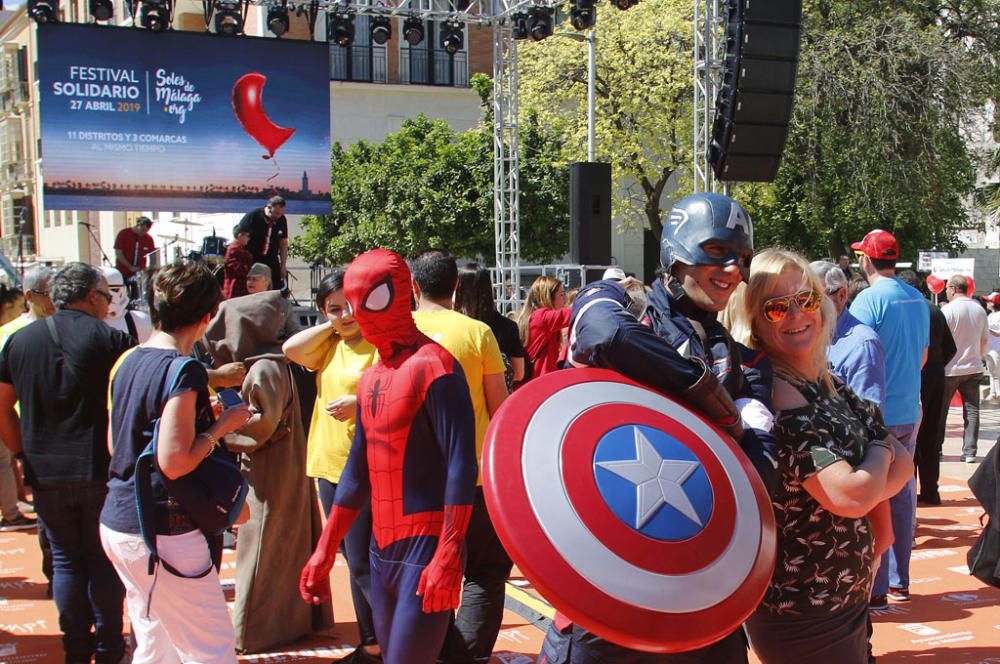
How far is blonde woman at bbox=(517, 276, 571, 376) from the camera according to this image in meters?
6.92

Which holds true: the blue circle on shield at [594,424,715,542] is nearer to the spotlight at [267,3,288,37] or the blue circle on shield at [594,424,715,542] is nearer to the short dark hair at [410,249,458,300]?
the short dark hair at [410,249,458,300]

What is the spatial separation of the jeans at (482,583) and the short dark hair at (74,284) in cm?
199

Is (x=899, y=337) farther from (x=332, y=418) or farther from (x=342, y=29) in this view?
(x=342, y=29)

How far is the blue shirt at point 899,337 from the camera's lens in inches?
220

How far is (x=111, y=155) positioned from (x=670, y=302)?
16.9 meters

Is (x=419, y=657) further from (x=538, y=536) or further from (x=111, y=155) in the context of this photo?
(x=111, y=155)

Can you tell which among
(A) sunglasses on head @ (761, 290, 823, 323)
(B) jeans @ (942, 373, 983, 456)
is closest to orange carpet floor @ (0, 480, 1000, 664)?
(A) sunglasses on head @ (761, 290, 823, 323)

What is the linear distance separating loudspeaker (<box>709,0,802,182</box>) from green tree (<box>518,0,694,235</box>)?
16335 millimetres

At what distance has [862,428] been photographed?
2787mm

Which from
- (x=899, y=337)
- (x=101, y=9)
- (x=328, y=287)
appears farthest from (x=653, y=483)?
(x=101, y=9)

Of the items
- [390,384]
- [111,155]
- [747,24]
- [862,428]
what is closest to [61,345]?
[390,384]

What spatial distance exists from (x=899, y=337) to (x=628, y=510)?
4.12 metres

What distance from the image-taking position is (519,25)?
16109mm

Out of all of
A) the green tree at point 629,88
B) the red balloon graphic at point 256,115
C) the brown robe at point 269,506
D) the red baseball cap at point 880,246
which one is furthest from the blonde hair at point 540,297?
the green tree at point 629,88
